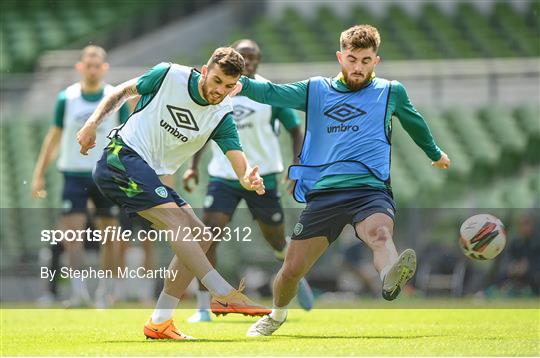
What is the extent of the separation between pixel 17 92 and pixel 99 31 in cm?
556

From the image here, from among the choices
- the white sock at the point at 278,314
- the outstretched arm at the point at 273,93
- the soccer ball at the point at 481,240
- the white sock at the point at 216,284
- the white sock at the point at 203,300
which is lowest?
the white sock at the point at 203,300

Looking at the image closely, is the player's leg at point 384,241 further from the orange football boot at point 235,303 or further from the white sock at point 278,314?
the white sock at point 278,314

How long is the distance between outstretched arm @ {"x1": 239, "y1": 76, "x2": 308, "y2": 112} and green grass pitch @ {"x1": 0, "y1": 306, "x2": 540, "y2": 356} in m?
1.76

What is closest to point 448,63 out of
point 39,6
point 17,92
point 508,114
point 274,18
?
point 508,114

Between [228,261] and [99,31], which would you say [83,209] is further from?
[99,31]

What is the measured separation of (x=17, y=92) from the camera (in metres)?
22.2

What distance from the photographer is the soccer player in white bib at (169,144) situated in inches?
329

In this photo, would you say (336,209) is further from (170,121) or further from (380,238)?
(170,121)

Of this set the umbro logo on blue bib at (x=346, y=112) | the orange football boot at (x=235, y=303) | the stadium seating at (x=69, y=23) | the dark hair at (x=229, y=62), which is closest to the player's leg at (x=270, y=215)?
the umbro logo on blue bib at (x=346, y=112)

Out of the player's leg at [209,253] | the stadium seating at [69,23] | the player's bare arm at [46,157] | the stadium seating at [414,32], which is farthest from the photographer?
the stadium seating at [69,23]

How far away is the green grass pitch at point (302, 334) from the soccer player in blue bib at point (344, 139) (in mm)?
794

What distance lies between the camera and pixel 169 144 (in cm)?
878

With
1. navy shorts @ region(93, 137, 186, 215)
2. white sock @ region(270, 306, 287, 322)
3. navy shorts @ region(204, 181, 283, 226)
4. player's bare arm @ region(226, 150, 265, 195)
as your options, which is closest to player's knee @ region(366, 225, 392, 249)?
player's bare arm @ region(226, 150, 265, 195)

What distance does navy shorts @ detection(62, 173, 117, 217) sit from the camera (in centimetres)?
1376
